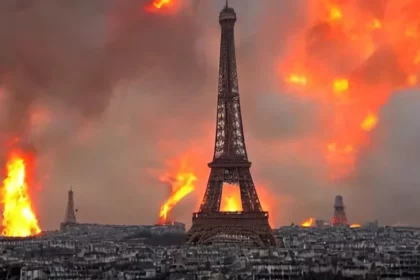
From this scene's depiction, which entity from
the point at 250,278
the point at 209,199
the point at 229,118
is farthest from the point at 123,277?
the point at 229,118

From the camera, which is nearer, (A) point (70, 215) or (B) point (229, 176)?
(B) point (229, 176)

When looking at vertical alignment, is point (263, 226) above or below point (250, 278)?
above

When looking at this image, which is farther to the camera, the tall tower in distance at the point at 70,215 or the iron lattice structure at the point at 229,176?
the tall tower in distance at the point at 70,215

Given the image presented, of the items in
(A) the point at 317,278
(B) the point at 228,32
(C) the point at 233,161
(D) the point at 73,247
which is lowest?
(A) the point at 317,278

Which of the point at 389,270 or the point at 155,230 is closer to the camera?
the point at 389,270

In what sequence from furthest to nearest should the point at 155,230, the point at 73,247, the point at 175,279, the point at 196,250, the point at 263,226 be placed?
1. the point at 155,230
2. the point at 73,247
3. the point at 263,226
4. the point at 196,250
5. the point at 175,279

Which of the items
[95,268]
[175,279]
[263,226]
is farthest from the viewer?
[263,226]

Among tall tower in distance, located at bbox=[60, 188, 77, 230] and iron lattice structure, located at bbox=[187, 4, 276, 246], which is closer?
iron lattice structure, located at bbox=[187, 4, 276, 246]

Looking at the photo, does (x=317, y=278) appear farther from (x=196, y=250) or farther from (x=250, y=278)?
(x=196, y=250)
